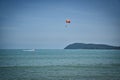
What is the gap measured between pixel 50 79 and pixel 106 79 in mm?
1911

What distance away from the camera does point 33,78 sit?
7785 millimetres

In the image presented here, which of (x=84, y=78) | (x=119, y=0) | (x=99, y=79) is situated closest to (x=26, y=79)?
(x=84, y=78)

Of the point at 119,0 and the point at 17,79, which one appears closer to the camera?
the point at 17,79

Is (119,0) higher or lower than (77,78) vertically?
higher

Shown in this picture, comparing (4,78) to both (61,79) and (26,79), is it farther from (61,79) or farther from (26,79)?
(61,79)

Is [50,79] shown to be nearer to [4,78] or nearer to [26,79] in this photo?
[26,79]

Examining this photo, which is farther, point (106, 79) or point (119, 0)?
point (119, 0)

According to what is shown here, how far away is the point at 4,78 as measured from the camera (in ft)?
25.7

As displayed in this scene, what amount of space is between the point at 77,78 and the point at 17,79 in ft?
6.86

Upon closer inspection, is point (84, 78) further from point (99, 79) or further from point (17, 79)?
point (17, 79)

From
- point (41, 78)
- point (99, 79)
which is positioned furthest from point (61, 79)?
point (99, 79)

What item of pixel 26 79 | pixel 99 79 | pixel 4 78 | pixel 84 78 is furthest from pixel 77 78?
pixel 4 78

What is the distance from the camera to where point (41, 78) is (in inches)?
306

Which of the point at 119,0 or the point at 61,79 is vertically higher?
the point at 119,0
